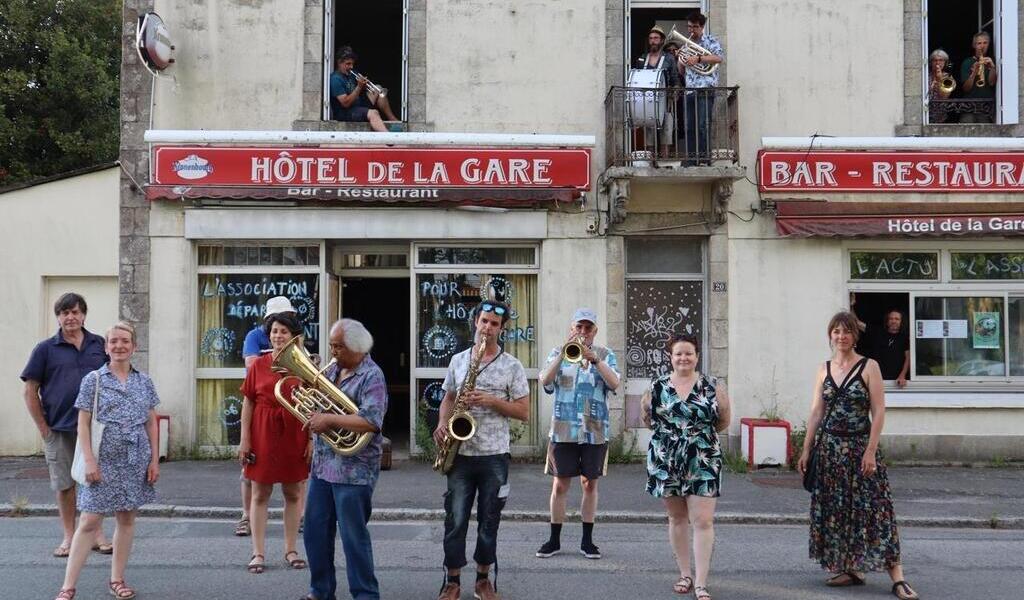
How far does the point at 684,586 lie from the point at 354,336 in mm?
2710

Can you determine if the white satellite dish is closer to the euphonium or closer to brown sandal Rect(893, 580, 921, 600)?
the euphonium

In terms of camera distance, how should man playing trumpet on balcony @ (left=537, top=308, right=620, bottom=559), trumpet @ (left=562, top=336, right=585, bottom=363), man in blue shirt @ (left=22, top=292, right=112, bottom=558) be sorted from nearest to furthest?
trumpet @ (left=562, top=336, right=585, bottom=363)
man in blue shirt @ (left=22, top=292, right=112, bottom=558)
man playing trumpet on balcony @ (left=537, top=308, right=620, bottom=559)

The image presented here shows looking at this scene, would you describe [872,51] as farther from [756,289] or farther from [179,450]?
[179,450]

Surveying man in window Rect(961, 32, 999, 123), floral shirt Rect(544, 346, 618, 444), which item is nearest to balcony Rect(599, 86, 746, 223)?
man in window Rect(961, 32, 999, 123)

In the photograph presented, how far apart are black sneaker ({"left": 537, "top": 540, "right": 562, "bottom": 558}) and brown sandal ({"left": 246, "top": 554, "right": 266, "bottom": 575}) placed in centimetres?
204

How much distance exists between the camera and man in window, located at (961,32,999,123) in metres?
12.2

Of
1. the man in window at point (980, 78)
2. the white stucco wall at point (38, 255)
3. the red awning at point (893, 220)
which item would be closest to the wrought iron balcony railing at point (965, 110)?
the man in window at point (980, 78)

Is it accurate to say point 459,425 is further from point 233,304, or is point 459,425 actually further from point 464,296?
point 233,304

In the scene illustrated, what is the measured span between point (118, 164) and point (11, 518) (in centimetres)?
488

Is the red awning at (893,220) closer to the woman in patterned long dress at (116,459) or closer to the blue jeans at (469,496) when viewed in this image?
the blue jeans at (469,496)

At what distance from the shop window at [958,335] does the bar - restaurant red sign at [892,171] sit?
4.92ft

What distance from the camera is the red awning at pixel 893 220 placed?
37.8ft

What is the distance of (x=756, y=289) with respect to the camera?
11.8m

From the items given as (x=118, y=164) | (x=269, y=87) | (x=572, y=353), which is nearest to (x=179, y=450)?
(x=118, y=164)
